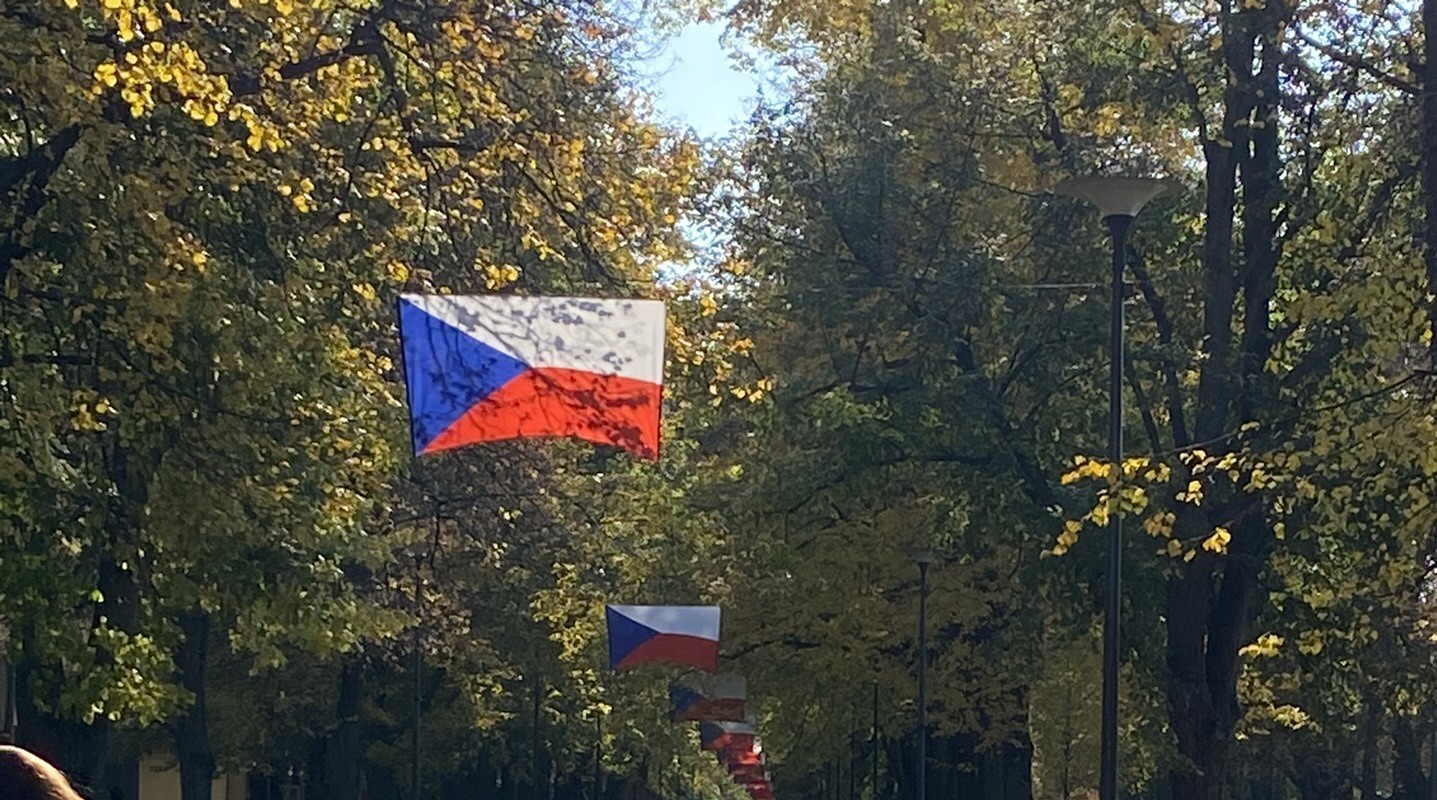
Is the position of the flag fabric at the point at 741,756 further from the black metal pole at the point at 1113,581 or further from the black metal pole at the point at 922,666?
the black metal pole at the point at 1113,581

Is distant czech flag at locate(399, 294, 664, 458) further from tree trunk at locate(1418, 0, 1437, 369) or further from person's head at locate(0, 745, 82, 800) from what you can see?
person's head at locate(0, 745, 82, 800)

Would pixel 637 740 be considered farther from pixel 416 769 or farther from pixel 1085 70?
pixel 1085 70

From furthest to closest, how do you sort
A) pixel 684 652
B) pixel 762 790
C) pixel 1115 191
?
1. pixel 762 790
2. pixel 684 652
3. pixel 1115 191

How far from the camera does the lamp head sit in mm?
17766

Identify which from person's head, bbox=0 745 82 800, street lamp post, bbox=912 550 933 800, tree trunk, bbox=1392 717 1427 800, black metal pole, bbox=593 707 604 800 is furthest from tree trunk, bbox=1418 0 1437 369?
tree trunk, bbox=1392 717 1427 800

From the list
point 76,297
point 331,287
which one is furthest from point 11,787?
point 331,287

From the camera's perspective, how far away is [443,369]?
47.0 feet

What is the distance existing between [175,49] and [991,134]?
593 inches

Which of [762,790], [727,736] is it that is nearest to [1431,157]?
[727,736]

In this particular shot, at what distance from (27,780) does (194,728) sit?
30022 millimetres

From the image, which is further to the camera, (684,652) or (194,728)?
(194,728)

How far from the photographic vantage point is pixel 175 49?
39.6ft

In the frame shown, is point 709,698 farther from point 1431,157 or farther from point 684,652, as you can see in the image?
point 1431,157

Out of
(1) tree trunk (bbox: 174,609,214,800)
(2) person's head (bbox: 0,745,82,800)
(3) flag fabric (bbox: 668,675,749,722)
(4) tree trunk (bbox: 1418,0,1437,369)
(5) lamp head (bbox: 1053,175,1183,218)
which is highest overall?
(5) lamp head (bbox: 1053,175,1183,218)
